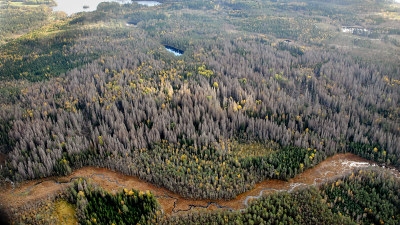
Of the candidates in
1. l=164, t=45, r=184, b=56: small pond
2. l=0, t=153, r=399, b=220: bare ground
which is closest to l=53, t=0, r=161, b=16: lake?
l=164, t=45, r=184, b=56: small pond

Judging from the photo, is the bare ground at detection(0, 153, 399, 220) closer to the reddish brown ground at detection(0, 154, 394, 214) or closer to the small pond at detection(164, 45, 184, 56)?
the reddish brown ground at detection(0, 154, 394, 214)

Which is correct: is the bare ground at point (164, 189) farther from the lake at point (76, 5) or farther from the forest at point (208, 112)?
the lake at point (76, 5)

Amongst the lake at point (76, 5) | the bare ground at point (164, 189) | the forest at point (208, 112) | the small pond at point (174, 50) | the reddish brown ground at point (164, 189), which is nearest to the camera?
the bare ground at point (164, 189)

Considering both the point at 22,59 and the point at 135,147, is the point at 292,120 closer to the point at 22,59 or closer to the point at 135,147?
the point at 135,147

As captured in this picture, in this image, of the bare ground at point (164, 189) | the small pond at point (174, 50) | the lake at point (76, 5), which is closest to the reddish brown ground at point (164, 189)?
the bare ground at point (164, 189)

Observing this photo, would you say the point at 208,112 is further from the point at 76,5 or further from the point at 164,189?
the point at 76,5

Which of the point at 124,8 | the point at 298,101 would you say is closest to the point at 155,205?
the point at 298,101
